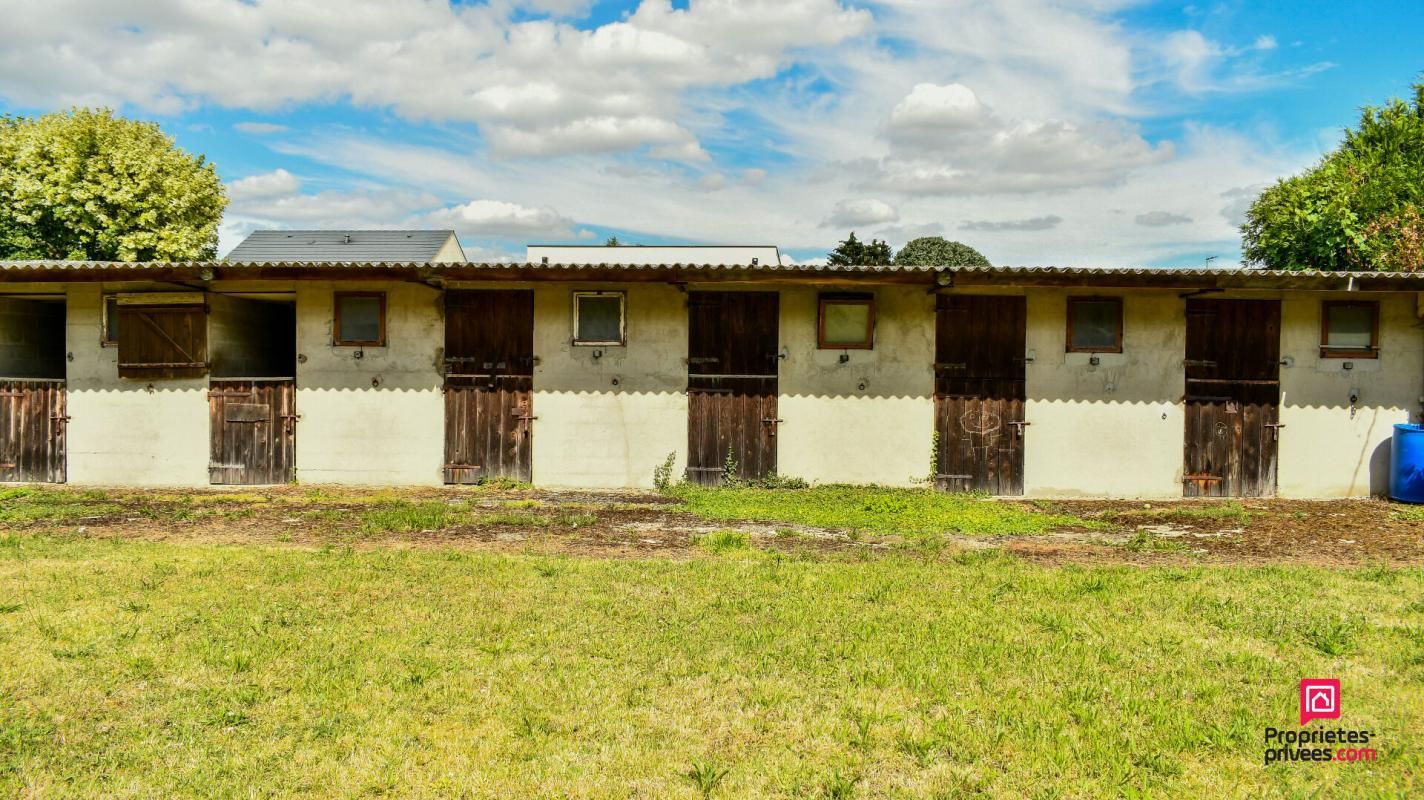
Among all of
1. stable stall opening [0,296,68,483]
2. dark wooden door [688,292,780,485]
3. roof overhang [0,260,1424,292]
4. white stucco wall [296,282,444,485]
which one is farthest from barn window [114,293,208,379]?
dark wooden door [688,292,780,485]

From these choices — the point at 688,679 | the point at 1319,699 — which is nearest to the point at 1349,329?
the point at 1319,699

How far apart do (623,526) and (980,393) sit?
5.32 meters

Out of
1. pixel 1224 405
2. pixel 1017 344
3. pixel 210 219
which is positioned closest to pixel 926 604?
pixel 1017 344

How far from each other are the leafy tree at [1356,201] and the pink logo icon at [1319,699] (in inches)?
931

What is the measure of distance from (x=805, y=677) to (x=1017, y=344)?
8.06 m

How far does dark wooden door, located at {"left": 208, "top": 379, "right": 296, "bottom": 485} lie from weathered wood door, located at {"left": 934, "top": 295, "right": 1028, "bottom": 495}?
29.1ft

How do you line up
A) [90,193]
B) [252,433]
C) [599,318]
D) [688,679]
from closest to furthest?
[688,679], [599,318], [252,433], [90,193]

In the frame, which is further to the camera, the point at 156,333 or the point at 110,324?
the point at 110,324

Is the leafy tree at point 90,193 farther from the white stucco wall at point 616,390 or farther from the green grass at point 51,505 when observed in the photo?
the white stucco wall at point 616,390

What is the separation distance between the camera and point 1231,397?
11.1m

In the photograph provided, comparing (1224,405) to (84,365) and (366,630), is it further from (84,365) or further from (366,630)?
(84,365)

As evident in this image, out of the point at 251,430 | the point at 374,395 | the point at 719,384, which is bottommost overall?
the point at 251,430

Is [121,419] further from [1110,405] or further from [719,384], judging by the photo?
[1110,405]

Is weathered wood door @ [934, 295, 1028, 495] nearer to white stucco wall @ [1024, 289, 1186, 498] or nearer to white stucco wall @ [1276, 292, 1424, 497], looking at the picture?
white stucco wall @ [1024, 289, 1186, 498]
